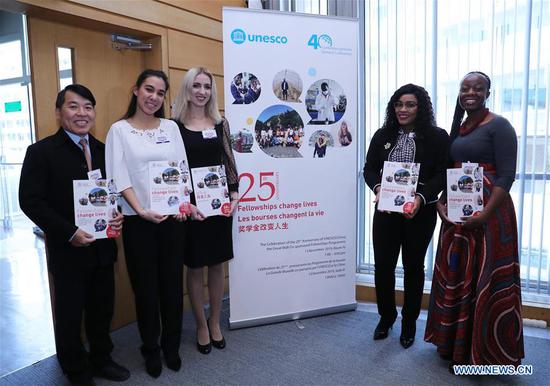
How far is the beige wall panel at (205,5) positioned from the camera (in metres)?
2.82

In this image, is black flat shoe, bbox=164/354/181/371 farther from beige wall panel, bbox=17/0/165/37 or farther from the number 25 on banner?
beige wall panel, bbox=17/0/165/37

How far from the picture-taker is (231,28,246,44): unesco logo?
7.98ft

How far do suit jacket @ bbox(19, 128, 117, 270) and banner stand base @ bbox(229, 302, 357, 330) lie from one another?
1092 mm

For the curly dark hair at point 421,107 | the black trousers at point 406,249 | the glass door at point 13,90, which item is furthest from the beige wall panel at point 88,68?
the black trousers at point 406,249

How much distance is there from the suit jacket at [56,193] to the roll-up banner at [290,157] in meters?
0.92

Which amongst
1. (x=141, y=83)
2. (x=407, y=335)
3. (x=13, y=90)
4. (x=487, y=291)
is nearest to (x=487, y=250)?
(x=487, y=291)

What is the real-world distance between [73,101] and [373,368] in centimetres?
206

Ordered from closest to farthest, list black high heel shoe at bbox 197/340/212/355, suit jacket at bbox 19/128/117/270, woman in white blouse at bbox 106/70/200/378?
1. suit jacket at bbox 19/128/117/270
2. woman in white blouse at bbox 106/70/200/378
3. black high heel shoe at bbox 197/340/212/355

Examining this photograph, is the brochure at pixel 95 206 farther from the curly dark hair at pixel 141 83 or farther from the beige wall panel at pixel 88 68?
the beige wall panel at pixel 88 68

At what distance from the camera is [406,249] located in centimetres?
235

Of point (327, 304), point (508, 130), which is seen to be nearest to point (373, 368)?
point (327, 304)

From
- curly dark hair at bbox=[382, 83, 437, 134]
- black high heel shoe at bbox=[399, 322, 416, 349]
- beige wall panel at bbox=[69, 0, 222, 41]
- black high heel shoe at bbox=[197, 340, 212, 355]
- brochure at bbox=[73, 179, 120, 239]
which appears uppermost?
beige wall panel at bbox=[69, 0, 222, 41]

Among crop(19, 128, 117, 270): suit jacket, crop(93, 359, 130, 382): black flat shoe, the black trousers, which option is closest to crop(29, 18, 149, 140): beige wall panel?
crop(19, 128, 117, 270): suit jacket

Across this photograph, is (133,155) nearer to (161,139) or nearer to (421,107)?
(161,139)
